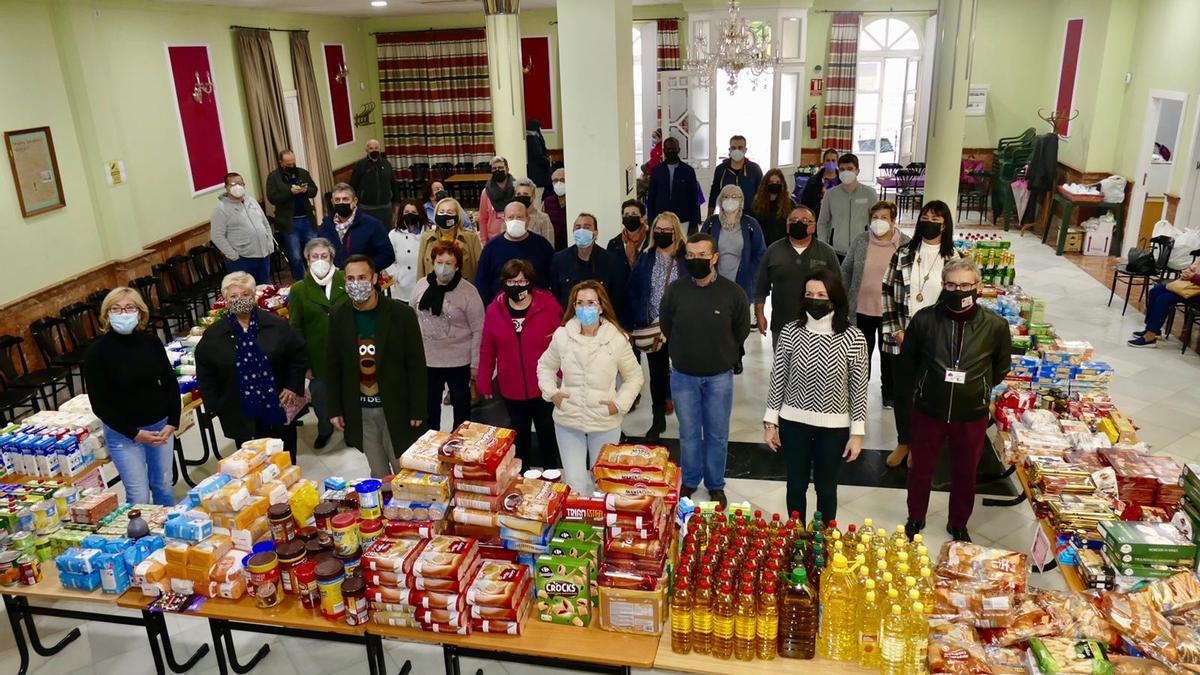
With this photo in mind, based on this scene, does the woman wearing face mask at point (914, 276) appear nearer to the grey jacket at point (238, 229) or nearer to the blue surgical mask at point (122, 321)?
the blue surgical mask at point (122, 321)

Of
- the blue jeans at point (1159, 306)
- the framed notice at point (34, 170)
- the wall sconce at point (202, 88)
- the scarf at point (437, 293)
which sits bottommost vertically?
the blue jeans at point (1159, 306)

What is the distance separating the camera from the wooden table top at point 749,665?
8.96 ft

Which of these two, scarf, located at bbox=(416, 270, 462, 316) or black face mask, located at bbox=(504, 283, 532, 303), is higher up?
black face mask, located at bbox=(504, 283, 532, 303)

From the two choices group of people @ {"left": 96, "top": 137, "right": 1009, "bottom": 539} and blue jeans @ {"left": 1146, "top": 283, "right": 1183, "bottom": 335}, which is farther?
blue jeans @ {"left": 1146, "top": 283, "right": 1183, "bottom": 335}

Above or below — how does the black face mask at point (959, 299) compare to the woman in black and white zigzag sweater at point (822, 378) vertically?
above

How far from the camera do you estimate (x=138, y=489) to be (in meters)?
4.57

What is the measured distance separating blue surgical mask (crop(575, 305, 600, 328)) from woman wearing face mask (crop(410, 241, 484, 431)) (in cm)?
83

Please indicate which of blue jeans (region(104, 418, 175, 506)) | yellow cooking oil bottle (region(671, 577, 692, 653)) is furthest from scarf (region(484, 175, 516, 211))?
yellow cooking oil bottle (region(671, 577, 692, 653))

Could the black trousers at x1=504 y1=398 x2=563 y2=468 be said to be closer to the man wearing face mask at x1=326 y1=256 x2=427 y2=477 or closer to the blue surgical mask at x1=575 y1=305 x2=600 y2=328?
the man wearing face mask at x1=326 y1=256 x2=427 y2=477

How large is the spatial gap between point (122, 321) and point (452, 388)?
184cm

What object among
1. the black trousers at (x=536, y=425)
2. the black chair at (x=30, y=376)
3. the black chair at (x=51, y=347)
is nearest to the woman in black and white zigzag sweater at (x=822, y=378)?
the black trousers at (x=536, y=425)

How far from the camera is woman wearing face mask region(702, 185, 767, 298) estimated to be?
6.19 metres

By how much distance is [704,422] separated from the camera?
15.9ft

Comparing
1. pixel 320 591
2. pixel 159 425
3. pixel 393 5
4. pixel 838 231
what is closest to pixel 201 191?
pixel 393 5
